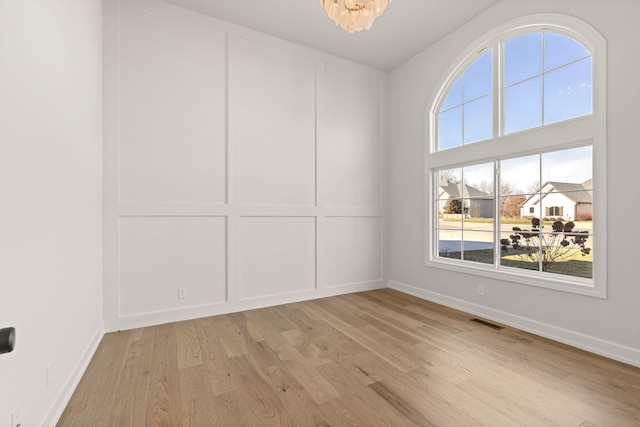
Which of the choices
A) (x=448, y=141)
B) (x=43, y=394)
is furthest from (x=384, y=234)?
(x=43, y=394)

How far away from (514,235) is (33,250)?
3.83 metres

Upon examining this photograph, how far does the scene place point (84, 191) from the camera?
7.14 feet

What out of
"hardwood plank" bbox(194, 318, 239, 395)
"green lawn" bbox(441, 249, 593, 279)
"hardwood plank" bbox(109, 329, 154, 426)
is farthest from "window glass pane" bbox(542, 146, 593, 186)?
"hardwood plank" bbox(109, 329, 154, 426)

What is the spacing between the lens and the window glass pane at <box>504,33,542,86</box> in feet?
9.50

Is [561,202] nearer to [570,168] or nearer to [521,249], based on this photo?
[570,168]

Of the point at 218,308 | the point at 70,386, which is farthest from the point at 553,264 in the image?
the point at 70,386

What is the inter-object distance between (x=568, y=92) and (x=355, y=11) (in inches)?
82.9

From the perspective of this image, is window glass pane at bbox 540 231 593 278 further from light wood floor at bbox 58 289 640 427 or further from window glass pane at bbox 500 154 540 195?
light wood floor at bbox 58 289 640 427

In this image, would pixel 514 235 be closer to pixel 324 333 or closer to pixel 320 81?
pixel 324 333

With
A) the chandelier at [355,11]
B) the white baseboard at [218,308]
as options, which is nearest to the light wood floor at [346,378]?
the white baseboard at [218,308]

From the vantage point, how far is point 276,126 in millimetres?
3686

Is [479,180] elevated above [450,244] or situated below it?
above

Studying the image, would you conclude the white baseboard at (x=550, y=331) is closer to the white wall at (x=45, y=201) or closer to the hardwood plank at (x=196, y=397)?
the hardwood plank at (x=196, y=397)

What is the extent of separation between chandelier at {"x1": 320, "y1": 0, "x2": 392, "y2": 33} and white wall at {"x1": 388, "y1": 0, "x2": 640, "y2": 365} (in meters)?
1.74
